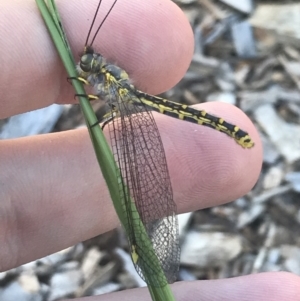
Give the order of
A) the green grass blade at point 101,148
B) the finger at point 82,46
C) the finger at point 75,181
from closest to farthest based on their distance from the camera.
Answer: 1. the green grass blade at point 101,148
2. the finger at point 82,46
3. the finger at point 75,181

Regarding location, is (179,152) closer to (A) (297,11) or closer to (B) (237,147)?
(B) (237,147)

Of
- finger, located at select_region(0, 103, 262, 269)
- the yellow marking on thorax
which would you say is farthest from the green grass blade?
finger, located at select_region(0, 103, 262, 269)

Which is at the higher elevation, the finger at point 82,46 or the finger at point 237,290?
the finger at point 82,46

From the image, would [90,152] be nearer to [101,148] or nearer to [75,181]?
[75,181]

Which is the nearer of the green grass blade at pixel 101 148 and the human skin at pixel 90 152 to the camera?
the green grass blade at pixel 101 148

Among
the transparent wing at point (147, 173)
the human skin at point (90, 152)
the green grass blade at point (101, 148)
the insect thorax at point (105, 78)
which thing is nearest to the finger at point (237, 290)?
the human skin at point (90, 152)

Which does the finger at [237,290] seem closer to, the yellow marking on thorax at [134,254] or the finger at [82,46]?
the yellow marking on thorax at [134,254]

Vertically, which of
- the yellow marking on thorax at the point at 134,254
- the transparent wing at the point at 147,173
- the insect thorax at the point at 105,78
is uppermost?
the insect thorax at the point at 105,78
